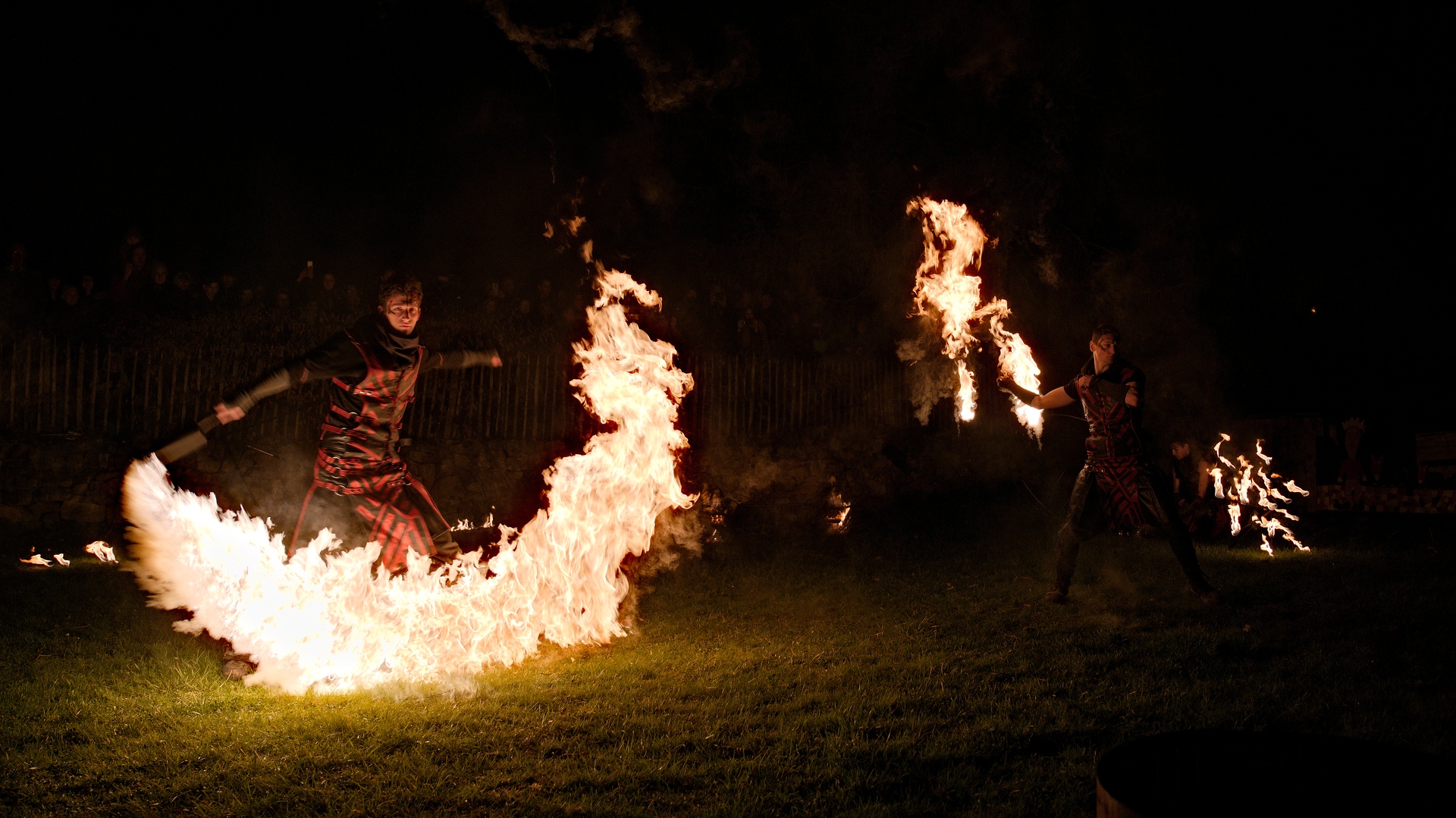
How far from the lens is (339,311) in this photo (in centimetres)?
1148

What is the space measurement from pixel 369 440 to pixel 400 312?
2.76 ft

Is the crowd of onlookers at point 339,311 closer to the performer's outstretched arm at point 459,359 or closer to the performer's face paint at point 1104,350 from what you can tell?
the performer's outstretched arm at point 459,359

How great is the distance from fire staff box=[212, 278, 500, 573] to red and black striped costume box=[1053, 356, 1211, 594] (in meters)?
4.98

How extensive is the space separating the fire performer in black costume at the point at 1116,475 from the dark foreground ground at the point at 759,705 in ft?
1.56

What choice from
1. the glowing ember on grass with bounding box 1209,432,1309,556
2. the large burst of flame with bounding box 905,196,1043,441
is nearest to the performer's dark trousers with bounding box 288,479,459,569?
the large burst of flame with bounding box 905,196,1043,441

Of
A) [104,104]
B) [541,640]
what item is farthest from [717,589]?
[104,104]

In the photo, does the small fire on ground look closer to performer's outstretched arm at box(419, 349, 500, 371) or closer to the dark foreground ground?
the dark foreground ground

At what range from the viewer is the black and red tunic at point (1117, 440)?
6.83 m

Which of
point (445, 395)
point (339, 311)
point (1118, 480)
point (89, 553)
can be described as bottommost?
point (89, 553)

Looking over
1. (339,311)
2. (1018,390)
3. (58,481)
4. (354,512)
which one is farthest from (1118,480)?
(58,481)

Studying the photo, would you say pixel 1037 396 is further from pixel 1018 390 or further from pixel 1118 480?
pixel 1118 480

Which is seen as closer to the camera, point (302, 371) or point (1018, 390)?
point (302, 371)

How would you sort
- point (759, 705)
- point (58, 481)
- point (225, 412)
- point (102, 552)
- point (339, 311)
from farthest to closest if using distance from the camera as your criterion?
1. point (339, 311)
2. point (58, 481)
3. point (102, 552)
4. point (225, 412)
5. point (759, 705)

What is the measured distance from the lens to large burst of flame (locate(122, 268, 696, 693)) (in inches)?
201
